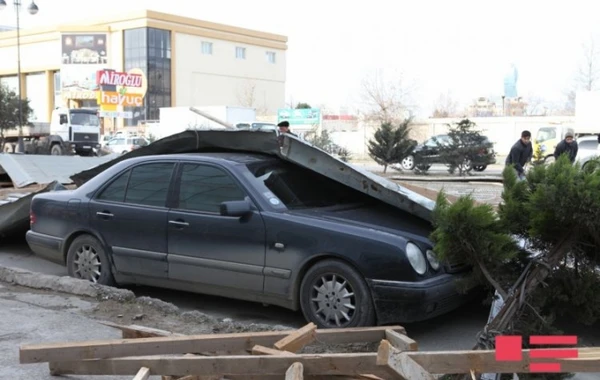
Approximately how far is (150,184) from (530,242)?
3.77 meters

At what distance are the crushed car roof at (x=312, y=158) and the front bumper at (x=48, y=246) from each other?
66.7 inches

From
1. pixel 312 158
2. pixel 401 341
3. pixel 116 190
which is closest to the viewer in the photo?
pixel 401 341

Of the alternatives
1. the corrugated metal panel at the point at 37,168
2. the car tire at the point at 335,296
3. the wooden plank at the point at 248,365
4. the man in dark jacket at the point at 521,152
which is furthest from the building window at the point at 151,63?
the wooden plank at the point at 248,365

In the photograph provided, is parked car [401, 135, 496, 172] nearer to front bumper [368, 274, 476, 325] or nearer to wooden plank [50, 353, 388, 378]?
front bumper [368, 274, 476, 325]

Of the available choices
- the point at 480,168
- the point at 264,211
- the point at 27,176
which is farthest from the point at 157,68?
the point at 264,211

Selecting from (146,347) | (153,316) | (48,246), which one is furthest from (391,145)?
(146,347)

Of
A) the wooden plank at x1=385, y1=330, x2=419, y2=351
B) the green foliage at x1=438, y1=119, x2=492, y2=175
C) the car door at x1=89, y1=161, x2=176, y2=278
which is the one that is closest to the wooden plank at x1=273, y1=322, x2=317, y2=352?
the wooden plank at x1=385, y1=330, x2=419, y2=351

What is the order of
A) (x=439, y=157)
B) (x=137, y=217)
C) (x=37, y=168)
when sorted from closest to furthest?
(x=137, y=217), (x=37, y=168), (x=439, y=157)

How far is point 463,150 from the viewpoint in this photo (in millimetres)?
24500

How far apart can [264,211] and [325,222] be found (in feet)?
1.95

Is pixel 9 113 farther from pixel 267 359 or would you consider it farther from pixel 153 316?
pixel 267 359

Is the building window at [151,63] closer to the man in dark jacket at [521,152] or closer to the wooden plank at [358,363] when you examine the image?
the man in dark jacket at [521,152]

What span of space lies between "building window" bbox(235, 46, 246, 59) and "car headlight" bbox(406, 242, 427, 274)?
78918 millimetres

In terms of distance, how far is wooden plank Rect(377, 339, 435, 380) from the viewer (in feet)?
9.84
